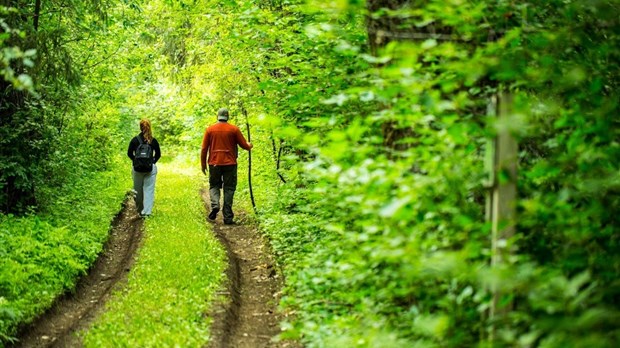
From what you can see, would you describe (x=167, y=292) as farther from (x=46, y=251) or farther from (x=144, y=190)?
(x=144, y=190)

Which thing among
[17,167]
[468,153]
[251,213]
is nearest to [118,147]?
[251,213]

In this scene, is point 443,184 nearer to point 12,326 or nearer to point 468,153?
point 468,153

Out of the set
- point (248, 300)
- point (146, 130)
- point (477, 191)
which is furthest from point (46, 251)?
point (477, 191)

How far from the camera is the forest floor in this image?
8141 millimetres

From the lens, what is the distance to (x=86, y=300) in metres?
10.0

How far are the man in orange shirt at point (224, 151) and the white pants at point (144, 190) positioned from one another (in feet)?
4.90

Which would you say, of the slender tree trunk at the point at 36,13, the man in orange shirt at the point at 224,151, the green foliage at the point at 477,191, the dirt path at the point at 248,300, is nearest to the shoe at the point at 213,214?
the man in orange shirt at the point at 224,151

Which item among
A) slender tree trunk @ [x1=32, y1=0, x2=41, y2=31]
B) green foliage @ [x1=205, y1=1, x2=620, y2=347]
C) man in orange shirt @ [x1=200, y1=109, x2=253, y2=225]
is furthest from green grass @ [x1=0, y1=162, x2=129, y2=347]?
green foliage @ [x1=205, y1=1, x2=620, y2=347]

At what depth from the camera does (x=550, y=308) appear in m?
3.60

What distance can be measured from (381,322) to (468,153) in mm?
1855

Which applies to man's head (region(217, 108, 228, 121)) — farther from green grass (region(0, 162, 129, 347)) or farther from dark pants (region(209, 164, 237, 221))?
green grass (region(0, 162, 129, 347))

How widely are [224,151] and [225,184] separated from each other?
2.83ft

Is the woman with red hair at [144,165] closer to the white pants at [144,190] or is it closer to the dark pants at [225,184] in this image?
the white pants at [144,190]

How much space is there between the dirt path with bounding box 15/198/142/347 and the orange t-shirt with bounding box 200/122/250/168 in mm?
2576
